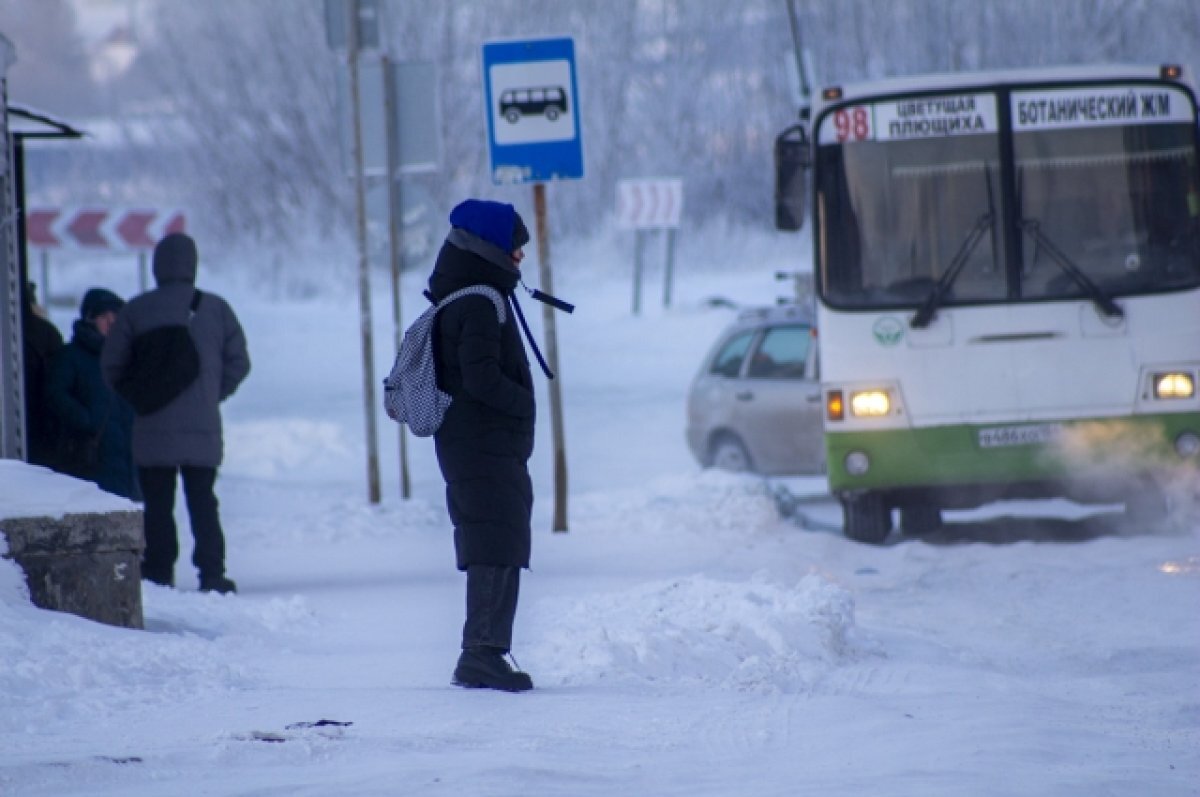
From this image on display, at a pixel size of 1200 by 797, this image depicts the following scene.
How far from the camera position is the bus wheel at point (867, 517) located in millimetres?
13305

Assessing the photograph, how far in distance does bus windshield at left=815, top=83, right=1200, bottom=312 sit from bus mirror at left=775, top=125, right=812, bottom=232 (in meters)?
0.29

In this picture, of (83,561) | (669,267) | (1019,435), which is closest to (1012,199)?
(1019,435)

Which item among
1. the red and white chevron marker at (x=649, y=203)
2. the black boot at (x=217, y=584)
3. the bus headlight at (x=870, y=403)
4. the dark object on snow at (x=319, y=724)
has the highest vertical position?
the red and white chevron marker at (x=649, y=203)

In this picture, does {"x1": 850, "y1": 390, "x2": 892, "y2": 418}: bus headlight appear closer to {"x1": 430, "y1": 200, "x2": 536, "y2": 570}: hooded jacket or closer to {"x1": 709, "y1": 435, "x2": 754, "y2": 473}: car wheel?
{"x1": 709, "y1": 435, "x2": 754, "y2": 473}: car wheel

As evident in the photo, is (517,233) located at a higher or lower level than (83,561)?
higher

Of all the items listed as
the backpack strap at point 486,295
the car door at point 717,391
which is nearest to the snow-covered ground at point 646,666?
the backpack strap at point 486,295

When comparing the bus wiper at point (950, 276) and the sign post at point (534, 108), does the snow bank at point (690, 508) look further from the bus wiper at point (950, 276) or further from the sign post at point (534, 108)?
the bus wiper at point (950, 276)

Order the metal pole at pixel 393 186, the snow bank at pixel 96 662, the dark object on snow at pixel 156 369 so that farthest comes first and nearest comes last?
1. the metal pole at pixel 393 186
2. the dark object on snow at pixel 156 369
3. the snow bank at pixel 96 662

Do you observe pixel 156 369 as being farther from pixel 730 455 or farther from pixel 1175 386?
pixel 730 455

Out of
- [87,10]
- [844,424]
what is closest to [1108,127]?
[844,424]

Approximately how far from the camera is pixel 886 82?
13.0 meters

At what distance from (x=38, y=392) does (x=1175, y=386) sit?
669 centimetres

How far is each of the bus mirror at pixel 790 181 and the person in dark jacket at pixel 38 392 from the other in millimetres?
4228

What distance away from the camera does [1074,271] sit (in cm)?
1270
